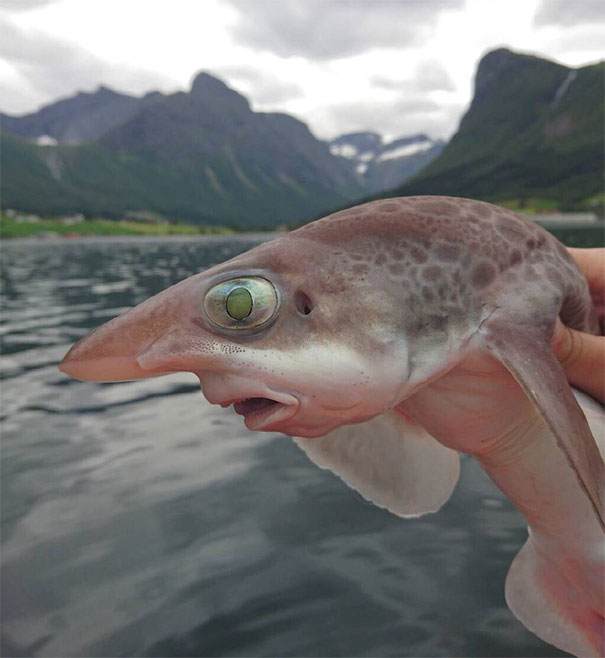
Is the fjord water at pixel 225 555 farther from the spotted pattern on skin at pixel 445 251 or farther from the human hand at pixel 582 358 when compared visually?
the spotted pattern on skin at pixel 445 251

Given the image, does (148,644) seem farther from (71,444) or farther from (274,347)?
(71,444)

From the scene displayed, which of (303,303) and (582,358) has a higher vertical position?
(303,303)

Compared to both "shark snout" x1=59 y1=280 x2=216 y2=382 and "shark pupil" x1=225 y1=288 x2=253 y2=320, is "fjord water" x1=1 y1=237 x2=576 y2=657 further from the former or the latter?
"shark pupil" x1=225 y1=288 x2=253 y2=320

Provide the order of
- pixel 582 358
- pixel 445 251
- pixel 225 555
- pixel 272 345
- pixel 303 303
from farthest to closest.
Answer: pixel 225 555 → pixel 582 358 → pixel 445 251 → pixel 303 303 → pixel 272 345

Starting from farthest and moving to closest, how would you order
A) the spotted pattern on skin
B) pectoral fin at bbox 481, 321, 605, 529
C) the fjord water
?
the fjord water → the spotted pattern on skin → pectoral fin at bbox 481, 321, 605, 529

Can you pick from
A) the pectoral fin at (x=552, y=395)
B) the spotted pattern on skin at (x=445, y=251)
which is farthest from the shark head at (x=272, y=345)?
the pectoral fin at (x=552, y=395)

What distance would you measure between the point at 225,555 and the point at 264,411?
12.5 ft

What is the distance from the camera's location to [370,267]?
2.63 m

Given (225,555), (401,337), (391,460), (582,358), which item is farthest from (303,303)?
(225,555)

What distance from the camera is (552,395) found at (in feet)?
7.84

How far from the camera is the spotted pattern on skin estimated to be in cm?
265

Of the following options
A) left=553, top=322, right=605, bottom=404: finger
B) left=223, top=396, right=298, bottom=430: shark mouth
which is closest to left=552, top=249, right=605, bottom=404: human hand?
left=553, top=322, right=605, bottom=404: finger

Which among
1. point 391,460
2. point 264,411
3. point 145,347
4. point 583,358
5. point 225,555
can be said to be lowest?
point 225,555

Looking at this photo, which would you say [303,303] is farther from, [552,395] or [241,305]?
[552,395]
